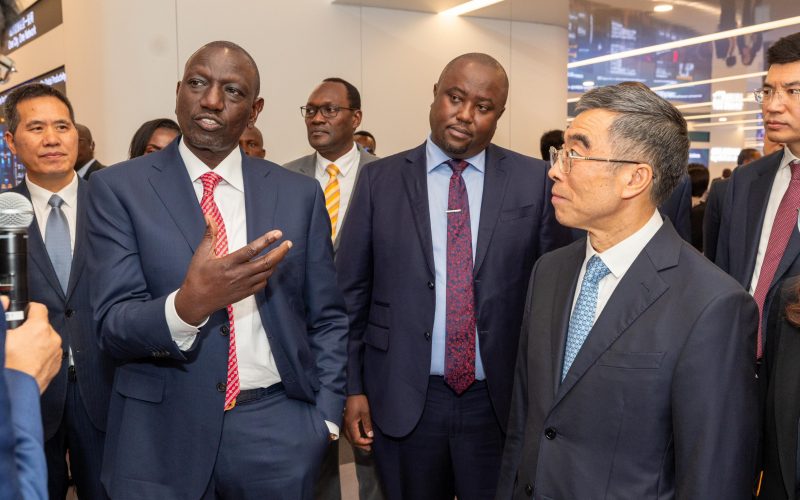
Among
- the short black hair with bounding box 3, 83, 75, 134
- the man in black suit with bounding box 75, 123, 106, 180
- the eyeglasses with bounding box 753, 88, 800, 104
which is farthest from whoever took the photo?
the man in black suit with bounding box 75, 123, 106, 180

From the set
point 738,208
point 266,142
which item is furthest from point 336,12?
point 738,208

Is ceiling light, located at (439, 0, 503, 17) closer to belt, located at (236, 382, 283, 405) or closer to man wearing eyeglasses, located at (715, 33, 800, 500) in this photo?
man wearing eyeglasses, located at (715, 33, 800, 500)

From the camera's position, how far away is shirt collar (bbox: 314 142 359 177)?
14.7 ft

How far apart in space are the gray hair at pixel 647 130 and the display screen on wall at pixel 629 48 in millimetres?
5829

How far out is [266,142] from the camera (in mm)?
6309

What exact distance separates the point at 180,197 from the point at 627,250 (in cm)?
125

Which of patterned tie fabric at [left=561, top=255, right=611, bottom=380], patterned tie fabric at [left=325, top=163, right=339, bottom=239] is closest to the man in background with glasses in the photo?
patterned tie fabric at [left=325, top=163, right=339, bottom=239]

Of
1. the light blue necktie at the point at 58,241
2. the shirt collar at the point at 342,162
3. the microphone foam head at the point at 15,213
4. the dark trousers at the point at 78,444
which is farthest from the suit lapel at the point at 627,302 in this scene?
the shirt collar at the point at 342,162

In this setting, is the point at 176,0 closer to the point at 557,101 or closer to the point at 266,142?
the point at 266,142

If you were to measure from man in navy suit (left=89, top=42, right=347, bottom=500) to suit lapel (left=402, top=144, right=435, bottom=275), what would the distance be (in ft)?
1.67

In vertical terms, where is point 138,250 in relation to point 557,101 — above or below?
below

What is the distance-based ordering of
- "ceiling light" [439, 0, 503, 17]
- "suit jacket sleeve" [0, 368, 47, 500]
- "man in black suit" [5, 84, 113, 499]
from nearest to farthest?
"suit jacket sleeve" [0, 368, 47, 500], "man in black suit" [5, 84, 113, 499], "ceiling light" [439, 0, 503, 17]

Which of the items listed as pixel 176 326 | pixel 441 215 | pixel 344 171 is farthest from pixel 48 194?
pixel 344 171

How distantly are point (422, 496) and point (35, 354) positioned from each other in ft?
5.45
